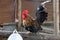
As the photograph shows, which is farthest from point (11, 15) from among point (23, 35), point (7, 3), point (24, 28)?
point (23, 35)

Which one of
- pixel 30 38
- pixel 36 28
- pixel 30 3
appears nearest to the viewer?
pixel 30 38

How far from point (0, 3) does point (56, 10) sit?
2450 mm

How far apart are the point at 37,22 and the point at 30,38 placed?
10.6 inches

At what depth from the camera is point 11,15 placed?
3.69 m

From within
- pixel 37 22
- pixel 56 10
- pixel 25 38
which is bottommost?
pixel 25 38

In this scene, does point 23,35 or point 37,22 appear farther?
point 37,22

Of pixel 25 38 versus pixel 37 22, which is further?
pixel 37 22

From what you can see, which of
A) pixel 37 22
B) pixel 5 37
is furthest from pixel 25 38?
pixel 37 22

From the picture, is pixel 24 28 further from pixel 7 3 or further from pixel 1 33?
pixel 7 3

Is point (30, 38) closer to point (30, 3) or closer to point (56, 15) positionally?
point (56, 15)

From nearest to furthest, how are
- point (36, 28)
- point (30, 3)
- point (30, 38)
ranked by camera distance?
point (30, 38)
point (36, 28)
point (30, 3)

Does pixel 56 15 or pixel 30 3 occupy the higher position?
pixel 30 3

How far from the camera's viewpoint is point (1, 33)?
148cm

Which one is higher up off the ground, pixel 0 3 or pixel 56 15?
pixel 0 3
